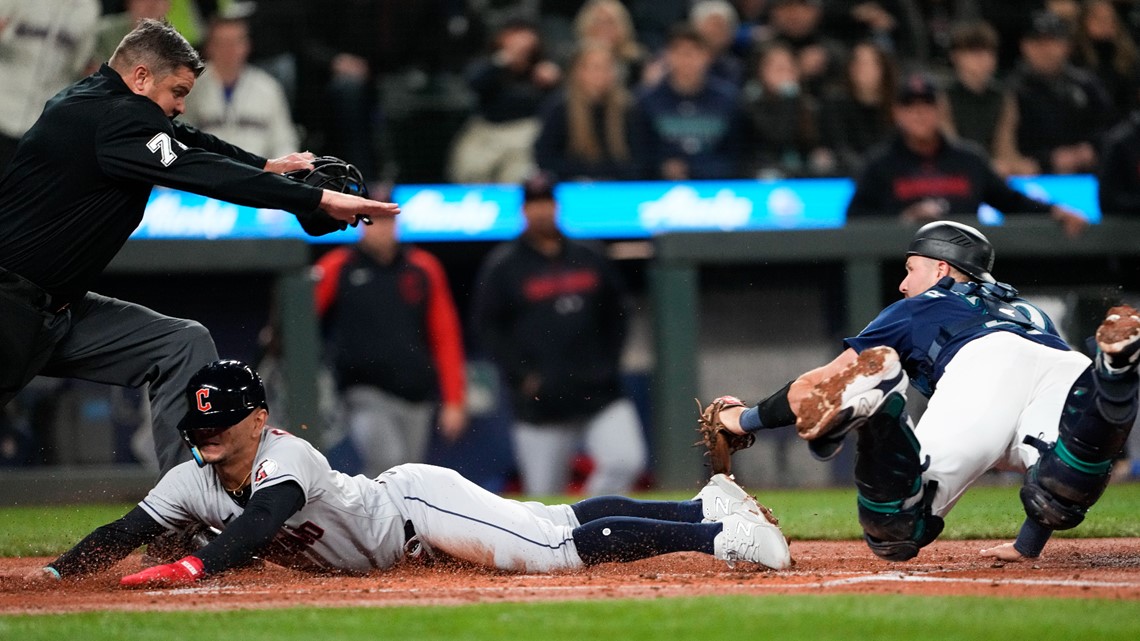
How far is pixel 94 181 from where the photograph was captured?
496 centimetres

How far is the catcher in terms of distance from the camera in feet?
13.8

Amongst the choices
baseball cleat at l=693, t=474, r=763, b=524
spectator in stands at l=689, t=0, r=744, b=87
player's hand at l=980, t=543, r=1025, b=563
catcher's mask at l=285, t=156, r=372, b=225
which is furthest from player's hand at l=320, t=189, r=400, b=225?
spectator in stands at l=689, t=0, r=744, b=87

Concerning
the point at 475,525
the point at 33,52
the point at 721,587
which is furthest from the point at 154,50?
the point at 33,52

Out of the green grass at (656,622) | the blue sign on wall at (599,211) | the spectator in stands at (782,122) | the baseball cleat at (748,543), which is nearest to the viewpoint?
the green grass at (656,622)

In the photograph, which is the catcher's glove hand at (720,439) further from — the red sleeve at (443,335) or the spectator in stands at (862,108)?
the spectator in stands at (862,108)

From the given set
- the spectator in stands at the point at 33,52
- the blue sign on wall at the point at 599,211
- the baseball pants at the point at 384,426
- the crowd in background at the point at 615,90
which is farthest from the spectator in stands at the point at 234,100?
the baseball pants at the point at 384,426

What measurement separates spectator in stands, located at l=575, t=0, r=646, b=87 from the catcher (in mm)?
6111

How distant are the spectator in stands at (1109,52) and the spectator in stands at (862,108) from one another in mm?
1751

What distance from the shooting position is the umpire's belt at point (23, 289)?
4969 mm

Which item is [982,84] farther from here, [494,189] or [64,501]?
[64,501]

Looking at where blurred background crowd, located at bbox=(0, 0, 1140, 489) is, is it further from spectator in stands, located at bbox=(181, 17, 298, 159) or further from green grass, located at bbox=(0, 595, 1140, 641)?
green grass, located at bbox=(0, 595, 1140, 641)

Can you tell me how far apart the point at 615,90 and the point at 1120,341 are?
21.5 feet

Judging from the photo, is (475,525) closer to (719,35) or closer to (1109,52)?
(719,35)

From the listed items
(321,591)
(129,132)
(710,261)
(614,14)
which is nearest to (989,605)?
(321,591)
